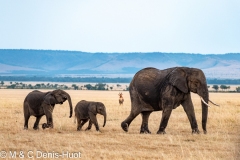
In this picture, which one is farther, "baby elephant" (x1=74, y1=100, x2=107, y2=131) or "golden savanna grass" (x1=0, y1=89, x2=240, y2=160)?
"baby elephant" (x1=74, y1=100, x2=107, y2=131)

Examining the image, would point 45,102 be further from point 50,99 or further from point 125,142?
point 125,142

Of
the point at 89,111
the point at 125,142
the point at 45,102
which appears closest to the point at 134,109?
the point at 89,111

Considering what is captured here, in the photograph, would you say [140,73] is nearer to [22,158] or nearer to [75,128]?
Answer: [75,128]

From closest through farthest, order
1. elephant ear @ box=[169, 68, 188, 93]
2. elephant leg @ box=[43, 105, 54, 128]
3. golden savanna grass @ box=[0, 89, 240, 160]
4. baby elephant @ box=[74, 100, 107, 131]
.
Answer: golden savanna grass @ box=[0, 89, 240, 160], elephant ear @ box=[169, 68, 188, 93], elephant leg @ box=[43, 105, 54, 128], baby elephant @ box=[74, 100, 107, 131]

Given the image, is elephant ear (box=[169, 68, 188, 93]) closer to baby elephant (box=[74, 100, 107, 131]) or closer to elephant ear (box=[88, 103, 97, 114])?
baby elephant (box=[74, 100, 107, 131])

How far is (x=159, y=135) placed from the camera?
18.4m

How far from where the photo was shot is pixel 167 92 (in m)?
18.8

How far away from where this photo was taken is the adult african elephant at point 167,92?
18750 mm

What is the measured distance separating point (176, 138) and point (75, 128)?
4588 mm

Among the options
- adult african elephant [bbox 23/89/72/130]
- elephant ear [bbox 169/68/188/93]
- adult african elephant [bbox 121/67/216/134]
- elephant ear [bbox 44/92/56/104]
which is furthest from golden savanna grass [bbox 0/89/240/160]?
elephant ear [bbox 169/68/188/93]

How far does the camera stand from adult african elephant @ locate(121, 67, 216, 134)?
18750 millimetres

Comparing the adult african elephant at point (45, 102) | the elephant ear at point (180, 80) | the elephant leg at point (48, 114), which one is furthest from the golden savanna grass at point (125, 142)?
the elephant ear at point (180, 80)

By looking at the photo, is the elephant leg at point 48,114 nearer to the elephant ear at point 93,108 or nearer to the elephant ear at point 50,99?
the elephant ear at point 50,99

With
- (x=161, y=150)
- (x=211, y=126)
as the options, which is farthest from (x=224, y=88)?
(x=161, y=150)
